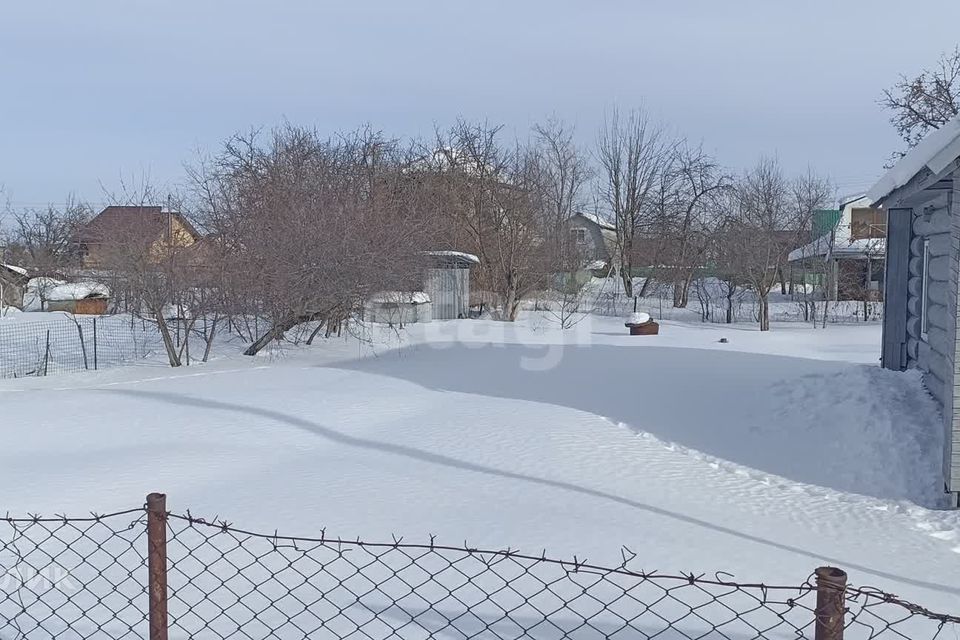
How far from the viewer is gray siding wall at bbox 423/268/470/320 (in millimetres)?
21219

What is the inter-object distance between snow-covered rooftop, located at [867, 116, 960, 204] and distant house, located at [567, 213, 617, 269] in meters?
20.4

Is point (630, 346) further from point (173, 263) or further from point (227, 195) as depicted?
point (227, 195)

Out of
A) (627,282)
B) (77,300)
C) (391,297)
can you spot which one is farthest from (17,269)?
(627,282)

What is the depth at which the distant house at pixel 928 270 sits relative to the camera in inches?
217

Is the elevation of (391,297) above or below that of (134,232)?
below

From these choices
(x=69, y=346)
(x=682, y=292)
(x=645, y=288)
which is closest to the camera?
(x=69, y=346)

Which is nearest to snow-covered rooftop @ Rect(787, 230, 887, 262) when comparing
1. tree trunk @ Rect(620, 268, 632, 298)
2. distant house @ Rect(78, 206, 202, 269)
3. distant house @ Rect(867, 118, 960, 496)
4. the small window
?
tree trunk @ Rect(620, 268, 632, 298)

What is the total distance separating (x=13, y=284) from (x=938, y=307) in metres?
29.6

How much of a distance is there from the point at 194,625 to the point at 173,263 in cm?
1016

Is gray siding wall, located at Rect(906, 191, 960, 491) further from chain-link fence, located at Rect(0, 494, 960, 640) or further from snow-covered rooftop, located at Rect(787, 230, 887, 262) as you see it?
snow-covered rooftop, located at Rect(787, 230, 887, 262)

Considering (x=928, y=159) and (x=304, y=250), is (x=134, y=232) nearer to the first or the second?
(x=304, y=250)

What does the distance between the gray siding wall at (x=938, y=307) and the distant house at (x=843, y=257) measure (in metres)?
18.3

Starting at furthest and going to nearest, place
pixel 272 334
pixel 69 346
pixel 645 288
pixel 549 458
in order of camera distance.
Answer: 1. pixel 645 288
2. pixel 69 346
3. pixel 272 334
4. pixel 549 458

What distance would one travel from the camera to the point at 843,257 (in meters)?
29.5
